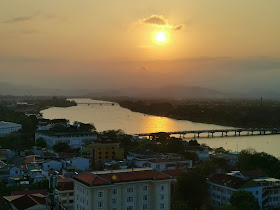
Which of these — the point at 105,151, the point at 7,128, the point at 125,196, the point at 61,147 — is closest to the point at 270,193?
the point at 125,196

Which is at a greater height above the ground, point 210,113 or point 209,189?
point 210,113

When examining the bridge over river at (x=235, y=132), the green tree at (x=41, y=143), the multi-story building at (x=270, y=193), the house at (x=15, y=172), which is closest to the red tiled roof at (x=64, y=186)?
the house at (x=15, y=172)

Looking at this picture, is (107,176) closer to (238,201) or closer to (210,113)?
(238,201)

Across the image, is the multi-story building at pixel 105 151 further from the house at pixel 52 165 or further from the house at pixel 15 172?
the house at pixel 15 172

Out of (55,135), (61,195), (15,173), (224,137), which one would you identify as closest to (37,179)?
(15,173)

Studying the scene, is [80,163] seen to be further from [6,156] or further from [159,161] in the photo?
[6,156]

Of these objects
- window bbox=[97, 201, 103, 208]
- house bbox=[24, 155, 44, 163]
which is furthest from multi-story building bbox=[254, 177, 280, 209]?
house bbox=[24, 155, 44, 163]
